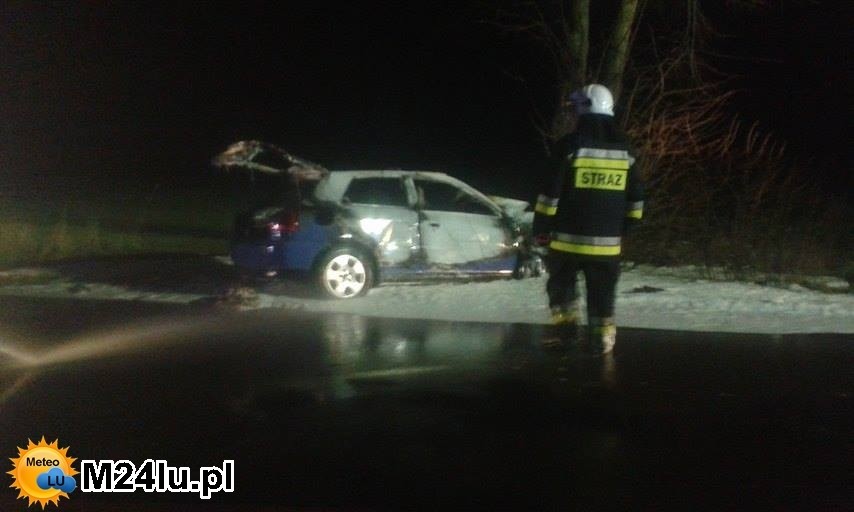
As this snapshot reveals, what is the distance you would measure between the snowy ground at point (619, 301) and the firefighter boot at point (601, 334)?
2.32 m

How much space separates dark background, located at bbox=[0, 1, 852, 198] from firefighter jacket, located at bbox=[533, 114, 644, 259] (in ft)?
62.6

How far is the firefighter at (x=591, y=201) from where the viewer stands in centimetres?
797

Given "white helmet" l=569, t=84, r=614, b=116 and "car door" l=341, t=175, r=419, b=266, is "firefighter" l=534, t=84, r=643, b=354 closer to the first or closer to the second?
"white helmet" l=569, t=84, r=614, b=116

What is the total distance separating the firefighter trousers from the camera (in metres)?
8.17

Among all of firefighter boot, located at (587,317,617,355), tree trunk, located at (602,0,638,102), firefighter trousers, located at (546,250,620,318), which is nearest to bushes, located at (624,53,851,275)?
tree trunk, located at (602,0,638,102)

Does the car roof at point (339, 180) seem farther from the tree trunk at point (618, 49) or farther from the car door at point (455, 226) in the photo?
the tree trunk at point (618, 49)

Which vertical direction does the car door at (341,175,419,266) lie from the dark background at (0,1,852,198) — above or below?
below

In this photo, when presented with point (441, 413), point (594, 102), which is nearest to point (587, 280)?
point (594, 102)

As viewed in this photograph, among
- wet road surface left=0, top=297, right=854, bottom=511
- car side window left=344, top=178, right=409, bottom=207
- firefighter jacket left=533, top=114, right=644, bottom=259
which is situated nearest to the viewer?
wet road surface left=0, top=297, right=854, bottom=511

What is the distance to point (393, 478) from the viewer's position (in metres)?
5.93

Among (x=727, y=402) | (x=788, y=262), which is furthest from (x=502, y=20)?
(x=727, y=402)

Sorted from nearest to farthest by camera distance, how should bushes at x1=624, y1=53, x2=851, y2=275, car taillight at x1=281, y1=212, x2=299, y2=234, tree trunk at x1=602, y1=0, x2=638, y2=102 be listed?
1. car taillight at x1=281, y1=212, x2=299, y2=234
2. bushes at x1=624, y1=53, x2=851, y2=275
3. tree trunk at x1=602, y1=0, x2=638, y2=102

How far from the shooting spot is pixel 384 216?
40.6 ft

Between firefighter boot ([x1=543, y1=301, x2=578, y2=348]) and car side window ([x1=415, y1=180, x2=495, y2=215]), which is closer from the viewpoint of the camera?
firefighter boot ([x1=543, y1=301, x2=578, y2=348])
